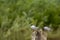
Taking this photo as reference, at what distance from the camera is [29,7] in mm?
3826

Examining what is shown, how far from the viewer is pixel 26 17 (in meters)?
3.67

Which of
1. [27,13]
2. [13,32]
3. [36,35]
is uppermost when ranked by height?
[27,13]

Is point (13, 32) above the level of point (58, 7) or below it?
below

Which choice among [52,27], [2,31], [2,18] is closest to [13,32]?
[2,31]

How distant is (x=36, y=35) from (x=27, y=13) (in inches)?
53.3

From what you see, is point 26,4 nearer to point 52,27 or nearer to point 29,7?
point 29,7

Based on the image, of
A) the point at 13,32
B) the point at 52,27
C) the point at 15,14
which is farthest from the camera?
the point at 15,14

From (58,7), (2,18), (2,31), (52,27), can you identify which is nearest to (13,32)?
(2,31)

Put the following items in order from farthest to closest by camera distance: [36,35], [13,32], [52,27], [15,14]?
1. [15,14]
2. [52,27]
3. [13,32]
4. [36,35]

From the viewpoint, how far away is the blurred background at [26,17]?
10.4 ft

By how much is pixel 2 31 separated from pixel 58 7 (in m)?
1.07

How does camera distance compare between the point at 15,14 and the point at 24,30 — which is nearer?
the point at 24,30

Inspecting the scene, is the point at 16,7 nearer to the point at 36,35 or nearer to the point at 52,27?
the point at 52,27

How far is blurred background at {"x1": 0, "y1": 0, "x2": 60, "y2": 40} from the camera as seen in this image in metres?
3.17
